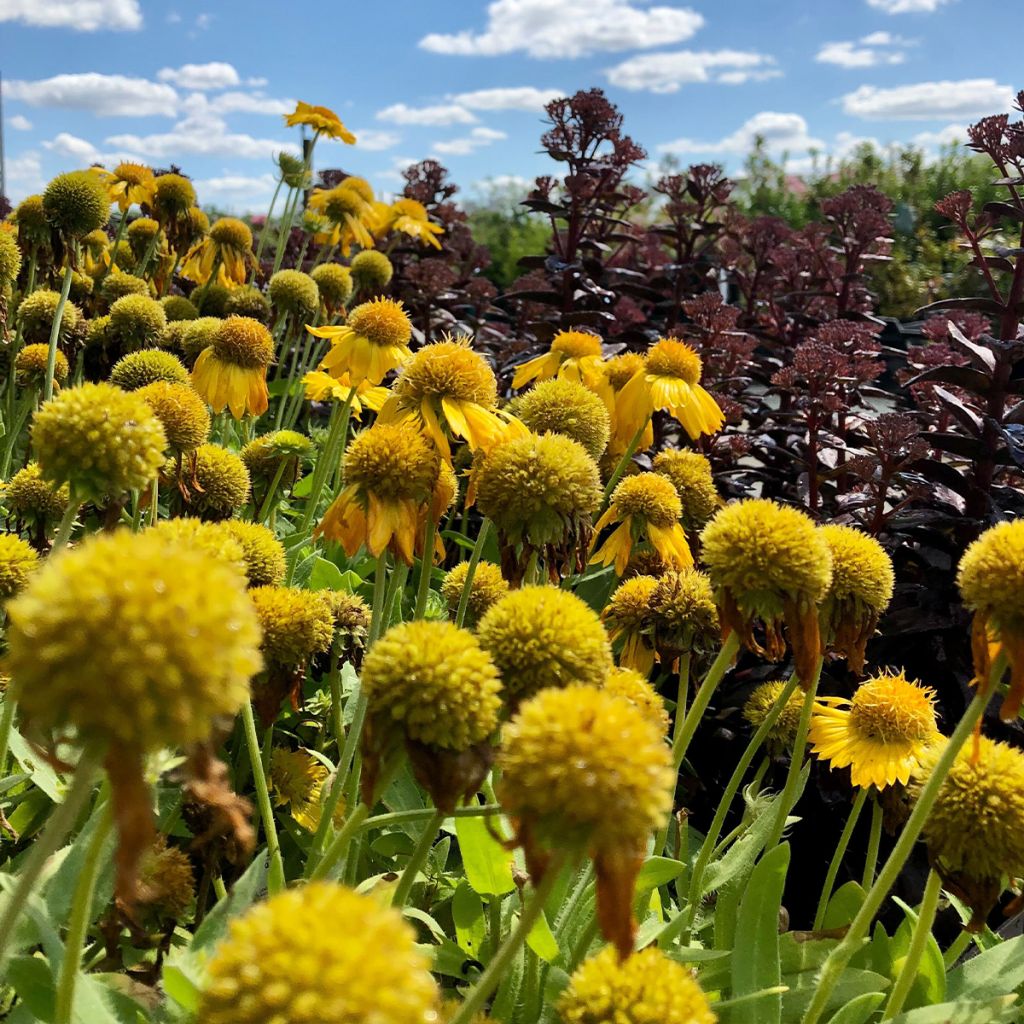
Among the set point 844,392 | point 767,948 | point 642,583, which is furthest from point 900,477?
point 767,948

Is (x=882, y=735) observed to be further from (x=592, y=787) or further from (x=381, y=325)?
(x=381, y=325)

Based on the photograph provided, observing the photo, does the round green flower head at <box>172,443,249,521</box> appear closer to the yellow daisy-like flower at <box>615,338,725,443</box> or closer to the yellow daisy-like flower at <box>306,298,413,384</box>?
the yellow daisy-like flower at <box>306,298,413,384</box>

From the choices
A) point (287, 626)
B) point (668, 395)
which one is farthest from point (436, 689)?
point (668, 395)

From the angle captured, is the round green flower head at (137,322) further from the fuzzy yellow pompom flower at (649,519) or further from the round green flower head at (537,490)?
the round green flower head at (537,490)

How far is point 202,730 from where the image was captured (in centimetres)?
62

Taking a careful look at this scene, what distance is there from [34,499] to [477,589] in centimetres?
89

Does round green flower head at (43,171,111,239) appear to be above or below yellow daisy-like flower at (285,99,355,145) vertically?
below

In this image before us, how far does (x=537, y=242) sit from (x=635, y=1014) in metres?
11.7

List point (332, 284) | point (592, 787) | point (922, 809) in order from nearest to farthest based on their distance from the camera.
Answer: point (592, 787) < point (922, 809) < point (332, 284)

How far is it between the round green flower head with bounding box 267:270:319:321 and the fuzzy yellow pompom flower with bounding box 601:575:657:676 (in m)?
1.90

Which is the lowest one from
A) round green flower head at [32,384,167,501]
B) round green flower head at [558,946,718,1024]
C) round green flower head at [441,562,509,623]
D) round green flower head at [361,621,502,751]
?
round green flower head at [558,946,718,1024]

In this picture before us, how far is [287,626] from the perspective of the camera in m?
1.32

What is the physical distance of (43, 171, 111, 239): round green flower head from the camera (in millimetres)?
2604

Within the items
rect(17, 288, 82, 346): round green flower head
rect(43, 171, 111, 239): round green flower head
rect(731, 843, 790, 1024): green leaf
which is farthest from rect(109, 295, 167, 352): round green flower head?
rect(731, 843, 790, 1024): green leaf
